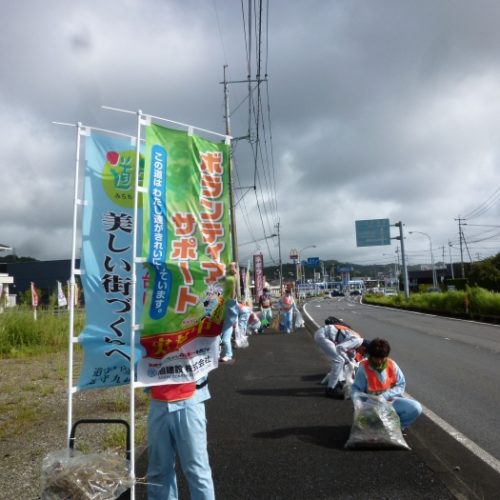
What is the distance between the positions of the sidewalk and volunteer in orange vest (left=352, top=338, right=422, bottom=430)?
0.93 ft

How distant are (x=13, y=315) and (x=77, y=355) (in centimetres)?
428

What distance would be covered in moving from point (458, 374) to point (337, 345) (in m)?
3.58

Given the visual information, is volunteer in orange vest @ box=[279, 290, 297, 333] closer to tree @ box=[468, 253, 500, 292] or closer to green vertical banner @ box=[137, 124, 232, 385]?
green vertical banner @ box=[137, 124, 232, 385]

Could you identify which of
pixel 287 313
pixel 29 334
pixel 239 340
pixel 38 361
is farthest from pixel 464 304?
pixel 38 361

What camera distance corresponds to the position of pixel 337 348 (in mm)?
8016

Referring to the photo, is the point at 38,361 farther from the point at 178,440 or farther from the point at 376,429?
the point at 178,440

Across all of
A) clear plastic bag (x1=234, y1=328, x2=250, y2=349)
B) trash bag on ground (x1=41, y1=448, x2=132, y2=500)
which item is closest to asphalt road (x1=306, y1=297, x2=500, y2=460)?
trash bag on ground (x1=41, y1=448, x2=132, y2=500)

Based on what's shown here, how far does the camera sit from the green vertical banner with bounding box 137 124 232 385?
11.1 ft

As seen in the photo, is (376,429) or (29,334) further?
(29,334)

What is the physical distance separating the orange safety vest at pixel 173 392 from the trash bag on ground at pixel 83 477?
→ 0.48 metres

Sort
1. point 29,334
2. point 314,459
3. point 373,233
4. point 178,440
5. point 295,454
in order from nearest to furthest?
point 178,440, point 314,459, point 295,454, point 29,334, point 373,233

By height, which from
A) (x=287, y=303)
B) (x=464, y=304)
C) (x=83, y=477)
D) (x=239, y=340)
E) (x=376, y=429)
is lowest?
(x=376, y=429)

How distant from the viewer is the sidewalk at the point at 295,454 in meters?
4.16

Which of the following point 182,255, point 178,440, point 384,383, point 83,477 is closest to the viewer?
point 83,477
